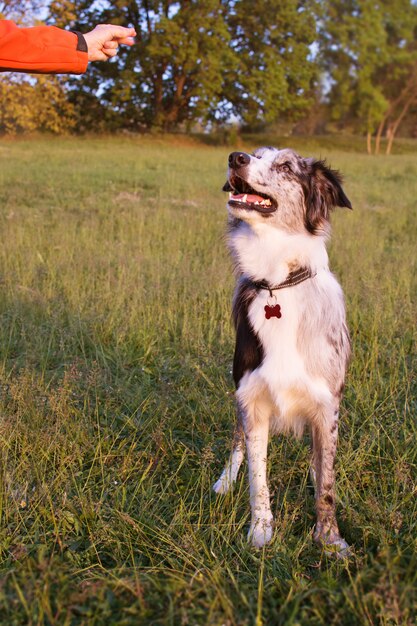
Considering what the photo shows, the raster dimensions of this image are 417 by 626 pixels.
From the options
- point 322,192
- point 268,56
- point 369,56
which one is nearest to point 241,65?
point 268,56

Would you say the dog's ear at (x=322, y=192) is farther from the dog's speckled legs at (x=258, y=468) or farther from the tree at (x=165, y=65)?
the tree at (x=165, y=65)

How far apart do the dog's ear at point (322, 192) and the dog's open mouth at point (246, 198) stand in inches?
9.4

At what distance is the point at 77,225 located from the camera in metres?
9.05

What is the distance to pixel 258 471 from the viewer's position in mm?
2904

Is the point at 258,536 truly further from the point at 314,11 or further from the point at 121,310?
the point at 314,11

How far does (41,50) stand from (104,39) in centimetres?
41

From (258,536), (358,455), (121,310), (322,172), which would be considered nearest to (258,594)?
(258,536)

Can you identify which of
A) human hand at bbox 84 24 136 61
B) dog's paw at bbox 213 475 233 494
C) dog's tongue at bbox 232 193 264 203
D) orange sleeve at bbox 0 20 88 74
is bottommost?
dog's paw at bbox 213 475 233 494

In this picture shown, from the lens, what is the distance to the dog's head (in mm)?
2971

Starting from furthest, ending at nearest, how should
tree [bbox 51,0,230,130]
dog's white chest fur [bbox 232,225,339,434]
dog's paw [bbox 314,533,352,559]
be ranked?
tree [bbox 51,0,230,130] → dog's white chest fur [bbox 232,225,339,434] → dog's paw [bbox 314,533,352,559]

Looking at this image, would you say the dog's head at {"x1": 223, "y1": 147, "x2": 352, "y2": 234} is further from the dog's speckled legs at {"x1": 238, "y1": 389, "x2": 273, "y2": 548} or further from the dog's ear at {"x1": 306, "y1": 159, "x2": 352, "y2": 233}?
the dog's speckled legs at {"x1": 238, "y1": 389, "x2": 273, "y2": 548}

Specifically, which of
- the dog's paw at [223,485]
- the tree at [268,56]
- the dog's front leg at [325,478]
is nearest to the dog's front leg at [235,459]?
the dog's paw at [223,485]

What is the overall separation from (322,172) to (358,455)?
5.21ft

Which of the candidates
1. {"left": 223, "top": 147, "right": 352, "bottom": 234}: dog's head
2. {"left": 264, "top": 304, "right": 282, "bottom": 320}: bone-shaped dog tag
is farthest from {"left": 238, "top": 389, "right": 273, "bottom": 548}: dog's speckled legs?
{"left": 223, "top": 147, "right": 352, "bottom": 234}: dog's head
